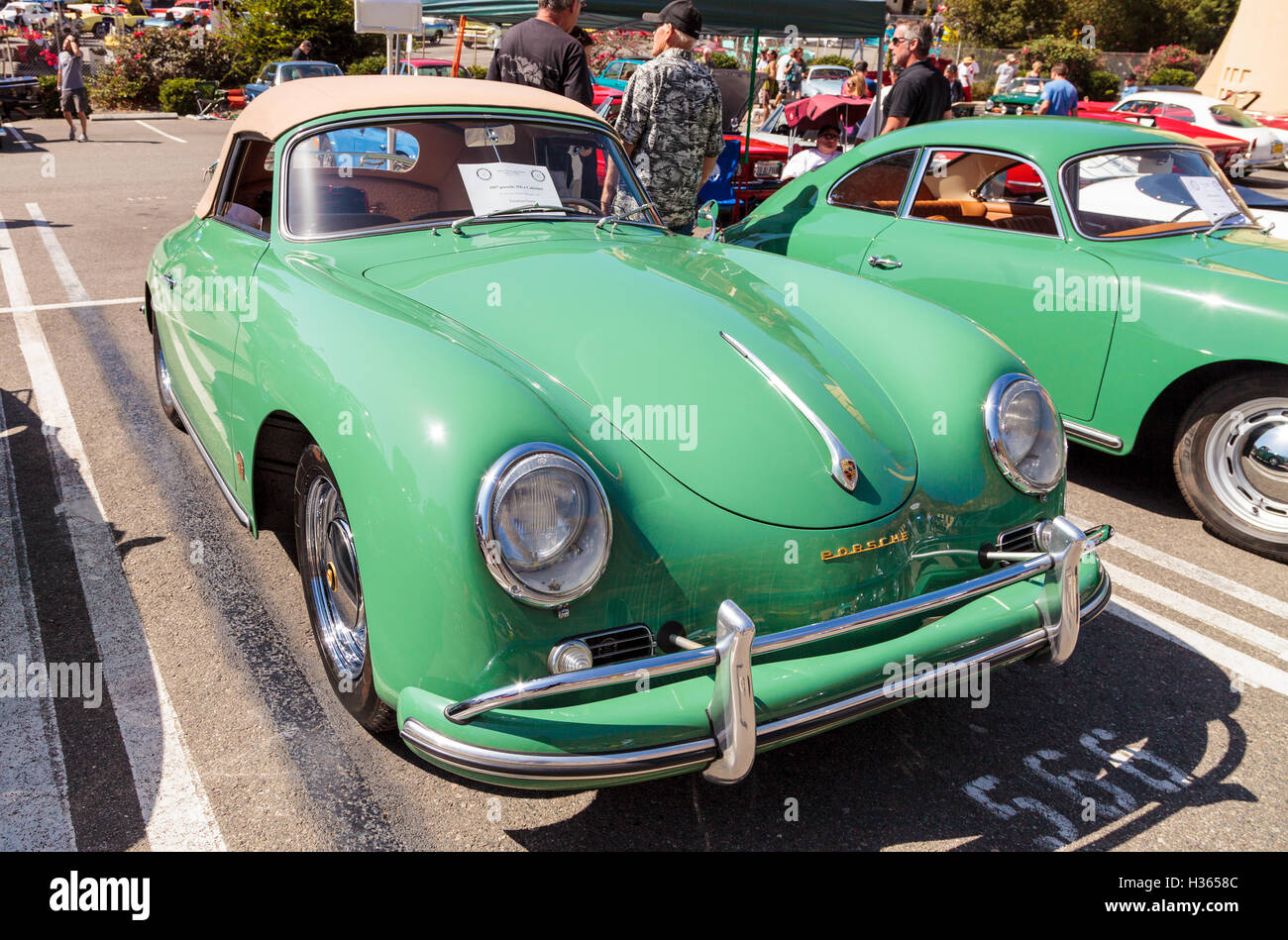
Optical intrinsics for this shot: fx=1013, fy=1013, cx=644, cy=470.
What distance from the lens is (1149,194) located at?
4.78m

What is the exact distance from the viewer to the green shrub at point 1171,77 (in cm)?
3469

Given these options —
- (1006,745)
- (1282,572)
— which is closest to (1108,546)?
(1282,572)

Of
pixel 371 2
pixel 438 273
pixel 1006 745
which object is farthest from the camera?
pixel 371 2

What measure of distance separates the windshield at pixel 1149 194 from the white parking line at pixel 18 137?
17366 millimetres

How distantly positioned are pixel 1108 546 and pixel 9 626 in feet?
13.1

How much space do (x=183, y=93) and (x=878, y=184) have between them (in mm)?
23756

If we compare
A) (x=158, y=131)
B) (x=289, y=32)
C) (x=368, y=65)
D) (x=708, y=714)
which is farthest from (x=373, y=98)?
(x=289, y=32)

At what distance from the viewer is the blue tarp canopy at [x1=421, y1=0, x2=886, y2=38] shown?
8922mm

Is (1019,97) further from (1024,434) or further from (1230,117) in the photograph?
(1024,434)

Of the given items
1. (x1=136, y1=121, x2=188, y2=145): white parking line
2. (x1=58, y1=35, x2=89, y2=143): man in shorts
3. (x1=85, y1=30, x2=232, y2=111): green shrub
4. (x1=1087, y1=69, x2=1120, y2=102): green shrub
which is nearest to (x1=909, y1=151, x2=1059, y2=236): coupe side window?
(x1=58, y1=35, x2=89, y2=143): man in shorts

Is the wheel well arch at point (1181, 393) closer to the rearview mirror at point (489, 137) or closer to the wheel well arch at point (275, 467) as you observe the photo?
the rearview mirror at point (489, 137)

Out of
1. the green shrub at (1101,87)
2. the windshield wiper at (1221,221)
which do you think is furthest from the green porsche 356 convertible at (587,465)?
the green shrub at (1101,87)
